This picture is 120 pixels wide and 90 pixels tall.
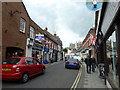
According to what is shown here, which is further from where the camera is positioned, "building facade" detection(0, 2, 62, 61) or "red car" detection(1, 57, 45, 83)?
"building facade" detection(0, 2, 62, 61)

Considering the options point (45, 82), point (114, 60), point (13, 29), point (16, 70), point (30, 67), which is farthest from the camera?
point (13, 29)

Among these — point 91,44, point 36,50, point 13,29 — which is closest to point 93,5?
point 13,29

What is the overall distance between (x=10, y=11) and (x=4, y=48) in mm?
3895

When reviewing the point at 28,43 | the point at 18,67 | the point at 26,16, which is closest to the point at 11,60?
the point at 18,67

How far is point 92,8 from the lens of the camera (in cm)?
585

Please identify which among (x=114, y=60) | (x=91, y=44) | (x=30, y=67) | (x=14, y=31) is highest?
(x=14, y=31)

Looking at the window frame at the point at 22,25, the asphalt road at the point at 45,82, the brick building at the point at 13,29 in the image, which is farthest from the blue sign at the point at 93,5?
the window frame at the point at 22,25

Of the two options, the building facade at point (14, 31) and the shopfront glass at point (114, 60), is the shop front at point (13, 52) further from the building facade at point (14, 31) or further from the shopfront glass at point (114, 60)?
the shopfront glass at point (114, 60)

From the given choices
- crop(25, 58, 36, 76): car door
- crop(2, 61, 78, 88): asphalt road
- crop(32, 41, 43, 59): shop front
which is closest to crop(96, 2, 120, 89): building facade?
crop(2, 61, 78, 88): asphalt road

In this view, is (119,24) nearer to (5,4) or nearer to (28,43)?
(5,4)

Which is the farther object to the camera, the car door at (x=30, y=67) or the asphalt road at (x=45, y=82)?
the car door at (x=30, y=67)

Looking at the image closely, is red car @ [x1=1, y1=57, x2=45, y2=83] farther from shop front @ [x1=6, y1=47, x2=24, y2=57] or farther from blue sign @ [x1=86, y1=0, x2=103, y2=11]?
blue sign @ [x1=86, y1=0, x2=103, y2=11]

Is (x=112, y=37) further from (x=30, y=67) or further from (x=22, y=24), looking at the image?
(x=22, y=24)

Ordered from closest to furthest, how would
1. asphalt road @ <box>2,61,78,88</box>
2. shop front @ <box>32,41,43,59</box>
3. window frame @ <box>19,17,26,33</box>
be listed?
asphalt road @ <box>2,61,78,88</box> < window frame @ <box>19,17,26,33</box> < shop front @ <box>32,41,43,59</box>
